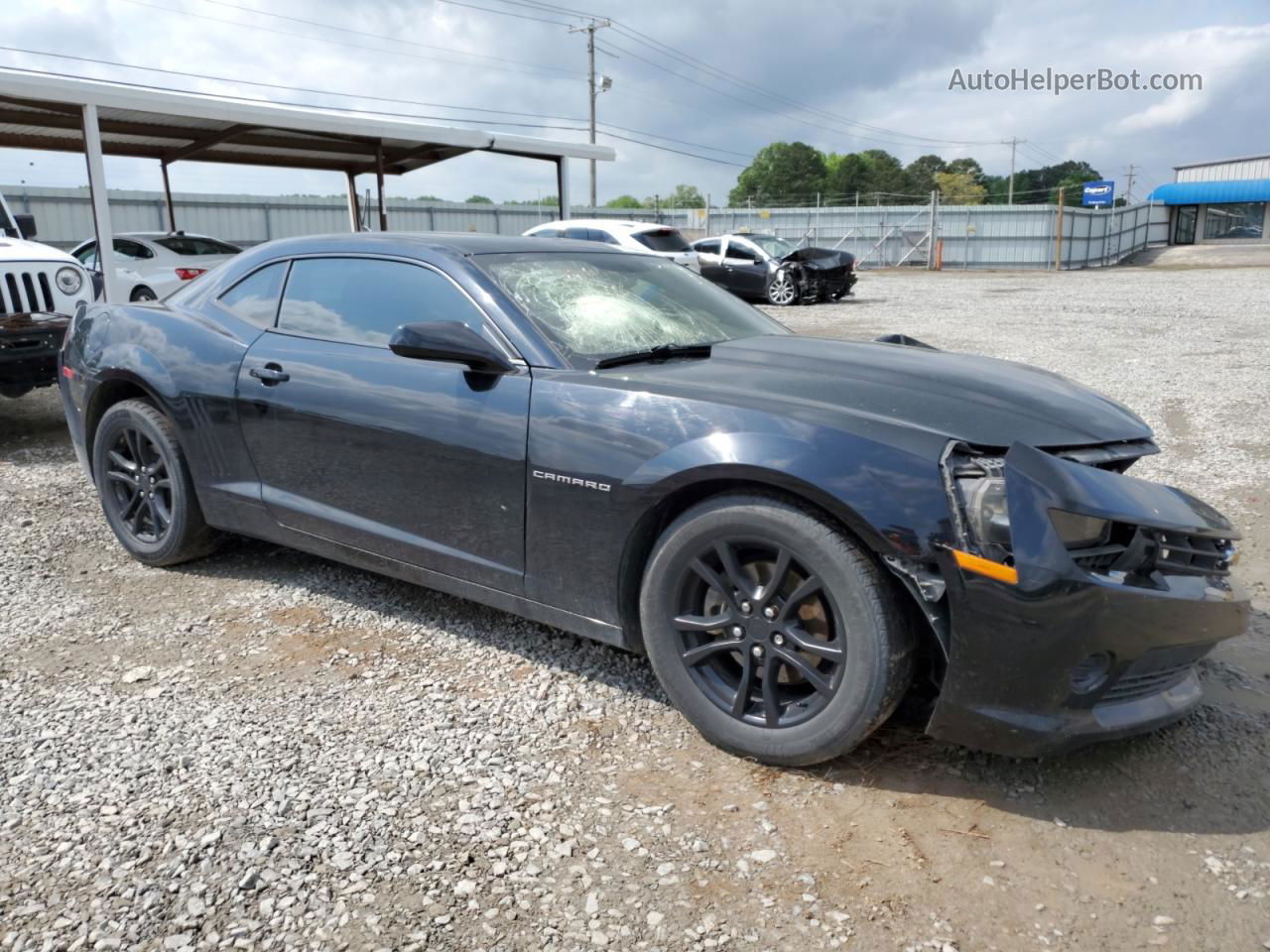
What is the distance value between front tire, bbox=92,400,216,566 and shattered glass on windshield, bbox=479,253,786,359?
1773 millimetres

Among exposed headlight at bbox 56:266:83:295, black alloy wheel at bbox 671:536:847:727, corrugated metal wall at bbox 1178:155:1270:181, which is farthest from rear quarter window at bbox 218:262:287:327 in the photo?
corrugated metal wall at bbox 1178:155:1270:181

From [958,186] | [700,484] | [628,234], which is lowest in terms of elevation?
[700,484]

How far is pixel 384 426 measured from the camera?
3.46m

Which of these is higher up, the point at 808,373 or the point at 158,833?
the point at 808,373

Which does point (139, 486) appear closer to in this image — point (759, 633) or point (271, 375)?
point (271, 375)

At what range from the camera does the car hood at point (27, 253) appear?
7.38 m

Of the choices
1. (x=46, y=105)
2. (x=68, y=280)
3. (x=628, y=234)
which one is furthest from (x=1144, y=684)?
(x=628, y=234)

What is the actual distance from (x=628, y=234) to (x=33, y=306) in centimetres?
1143

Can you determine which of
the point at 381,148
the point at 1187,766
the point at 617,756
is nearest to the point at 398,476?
the point at 617,756

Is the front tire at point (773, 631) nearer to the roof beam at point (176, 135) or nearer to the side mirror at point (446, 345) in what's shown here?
the side mirror at point (446, 345)

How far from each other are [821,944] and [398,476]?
2068 millimetres

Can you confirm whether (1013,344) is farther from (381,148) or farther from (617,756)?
(617,756)

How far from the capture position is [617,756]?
2.90 metres

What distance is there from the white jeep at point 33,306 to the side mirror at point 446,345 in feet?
15.4
